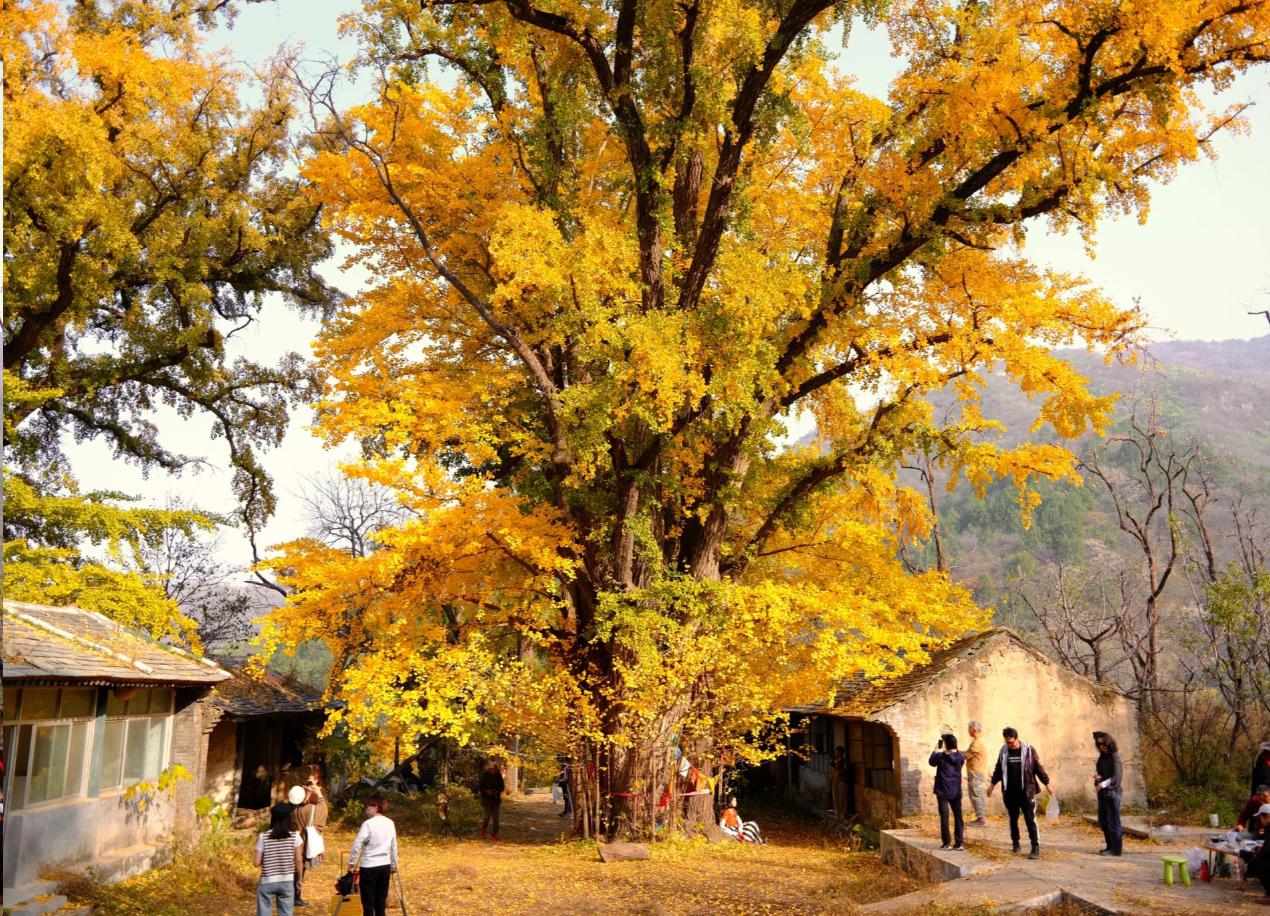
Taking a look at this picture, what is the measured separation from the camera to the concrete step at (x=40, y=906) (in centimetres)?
1143

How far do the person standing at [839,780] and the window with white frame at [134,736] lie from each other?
15.1 m

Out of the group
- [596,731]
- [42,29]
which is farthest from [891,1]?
[42,29]

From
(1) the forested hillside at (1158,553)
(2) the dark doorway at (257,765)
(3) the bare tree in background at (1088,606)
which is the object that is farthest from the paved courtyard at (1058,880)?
(2) the dark doorway at (257,765)

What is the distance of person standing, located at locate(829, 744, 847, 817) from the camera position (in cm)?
2315

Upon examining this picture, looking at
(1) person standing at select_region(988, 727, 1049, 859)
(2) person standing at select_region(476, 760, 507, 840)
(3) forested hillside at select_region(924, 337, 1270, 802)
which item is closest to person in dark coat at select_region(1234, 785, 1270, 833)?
(1) person standing at select_region(988, 727, 1049, 859)

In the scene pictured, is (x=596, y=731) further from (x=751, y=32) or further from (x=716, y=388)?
(x=751, y=32)

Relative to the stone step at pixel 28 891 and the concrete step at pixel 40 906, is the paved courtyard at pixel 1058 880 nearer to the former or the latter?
the concrete step at pixel 40 906

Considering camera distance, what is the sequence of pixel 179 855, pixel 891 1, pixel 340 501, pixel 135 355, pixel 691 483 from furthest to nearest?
pixel 340 501
pixel 135 355
pixel 691 483
pixel 179 855
pixel 891 1

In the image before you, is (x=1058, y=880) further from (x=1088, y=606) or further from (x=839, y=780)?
(x=1088, y=606)

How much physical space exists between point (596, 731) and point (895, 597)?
6.53 metres

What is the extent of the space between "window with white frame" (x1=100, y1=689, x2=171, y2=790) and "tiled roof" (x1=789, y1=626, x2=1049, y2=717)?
538 inches

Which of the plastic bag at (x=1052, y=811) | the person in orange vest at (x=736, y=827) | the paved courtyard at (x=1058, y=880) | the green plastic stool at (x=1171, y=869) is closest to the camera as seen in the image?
the paved courtyard at (x=1058, y=880)

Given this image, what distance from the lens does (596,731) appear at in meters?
16.3

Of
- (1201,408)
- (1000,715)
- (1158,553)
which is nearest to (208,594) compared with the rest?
(1000,715)
